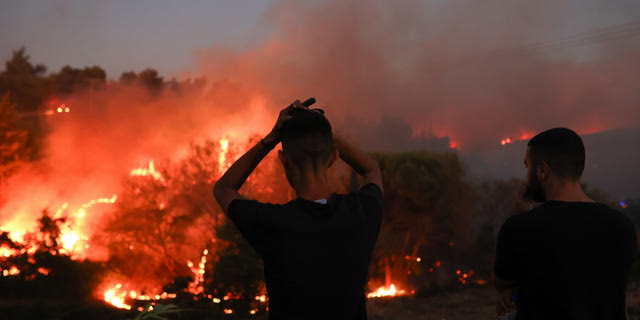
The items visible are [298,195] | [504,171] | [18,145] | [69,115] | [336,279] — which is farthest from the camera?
[504,171]

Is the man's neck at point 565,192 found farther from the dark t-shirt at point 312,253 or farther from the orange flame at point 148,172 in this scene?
the orange flame at point 148,172

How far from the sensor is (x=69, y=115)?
5378 centimetres

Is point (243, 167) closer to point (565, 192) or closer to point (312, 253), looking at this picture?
point (312, 253)

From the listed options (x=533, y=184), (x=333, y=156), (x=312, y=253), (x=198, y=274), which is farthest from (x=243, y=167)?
(x=198, y=274)

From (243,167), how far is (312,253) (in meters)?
0.66

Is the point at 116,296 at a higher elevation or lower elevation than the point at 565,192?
higher

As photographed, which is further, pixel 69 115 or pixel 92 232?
pixel 69 115

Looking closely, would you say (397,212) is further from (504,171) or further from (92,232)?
(504,171)

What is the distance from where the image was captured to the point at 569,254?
2486 millimetres

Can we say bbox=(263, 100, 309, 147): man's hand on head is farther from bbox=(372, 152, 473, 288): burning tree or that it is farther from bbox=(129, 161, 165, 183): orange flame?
bbox=(129, 161, 165, 183): orange flame

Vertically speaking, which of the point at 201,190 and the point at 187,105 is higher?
the point at 187,105

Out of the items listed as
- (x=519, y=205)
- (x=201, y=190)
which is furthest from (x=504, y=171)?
(x=519, y=205)

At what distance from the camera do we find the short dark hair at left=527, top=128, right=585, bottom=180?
2.70 meters

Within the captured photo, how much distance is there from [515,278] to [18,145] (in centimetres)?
4605
